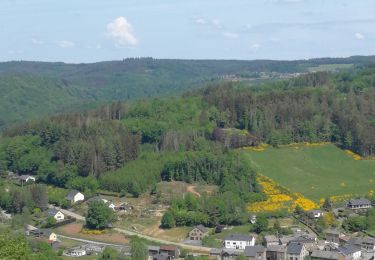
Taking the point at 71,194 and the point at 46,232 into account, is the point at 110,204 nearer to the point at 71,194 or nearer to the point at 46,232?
the point at 71,194

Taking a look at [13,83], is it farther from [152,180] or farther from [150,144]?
[152,180]

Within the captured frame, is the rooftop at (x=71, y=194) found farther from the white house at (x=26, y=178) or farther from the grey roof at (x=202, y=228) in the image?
the grey roof at (x=202, y=228)

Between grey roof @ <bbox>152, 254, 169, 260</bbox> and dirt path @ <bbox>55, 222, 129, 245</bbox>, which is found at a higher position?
grey roof @ <bbox>152, 254, 169, 260</bbox>

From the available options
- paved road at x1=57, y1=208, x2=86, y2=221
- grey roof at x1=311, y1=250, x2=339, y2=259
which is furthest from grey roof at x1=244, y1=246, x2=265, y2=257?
paved road at x1=57, y1=208, x2=86, y2=221

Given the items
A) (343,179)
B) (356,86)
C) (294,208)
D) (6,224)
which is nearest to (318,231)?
(294,208)

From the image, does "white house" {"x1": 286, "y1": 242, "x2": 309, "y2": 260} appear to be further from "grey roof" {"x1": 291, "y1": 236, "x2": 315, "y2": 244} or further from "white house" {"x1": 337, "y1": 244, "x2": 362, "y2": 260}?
"white house" {"x1": 337, "y1": 244, "x2": 362, "y2": 260}

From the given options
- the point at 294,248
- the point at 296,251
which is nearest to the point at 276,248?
the point at 294,248
